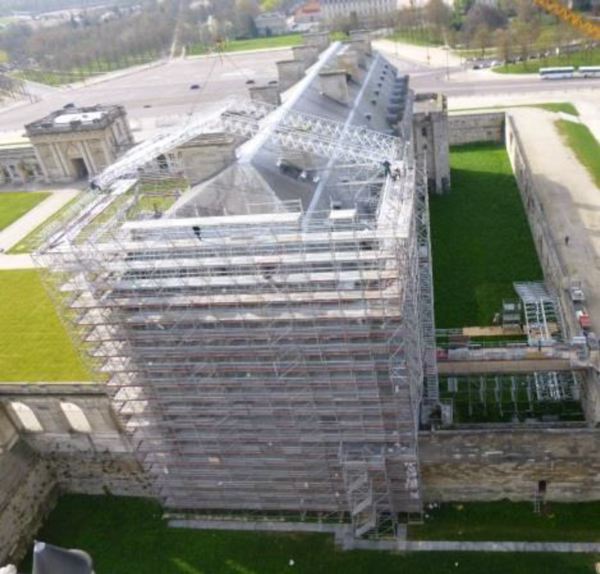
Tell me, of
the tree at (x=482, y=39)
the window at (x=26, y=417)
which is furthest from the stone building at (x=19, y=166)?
the tree at (x=482, y=39)

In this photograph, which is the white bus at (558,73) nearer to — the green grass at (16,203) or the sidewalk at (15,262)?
the green grass at (16,203)

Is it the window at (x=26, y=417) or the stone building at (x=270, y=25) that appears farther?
the stone building at (x=270, y=25)

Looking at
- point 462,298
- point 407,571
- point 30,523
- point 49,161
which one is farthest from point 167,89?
point 407,571

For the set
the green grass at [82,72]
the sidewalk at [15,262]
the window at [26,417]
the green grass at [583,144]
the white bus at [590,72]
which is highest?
the window at [26,417]

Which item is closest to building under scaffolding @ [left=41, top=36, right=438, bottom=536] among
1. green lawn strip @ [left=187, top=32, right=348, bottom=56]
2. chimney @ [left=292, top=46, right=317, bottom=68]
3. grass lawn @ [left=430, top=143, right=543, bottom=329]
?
grass lawn @ [left=430, top=143, right=543, bottom=329]

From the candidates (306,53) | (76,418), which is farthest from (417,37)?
(76,418)

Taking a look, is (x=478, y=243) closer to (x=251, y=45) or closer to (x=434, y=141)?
(x=434, y=141)

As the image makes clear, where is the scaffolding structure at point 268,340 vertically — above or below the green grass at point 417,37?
above
